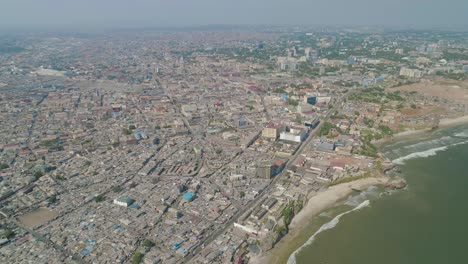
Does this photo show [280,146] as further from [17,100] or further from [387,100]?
[17,100]

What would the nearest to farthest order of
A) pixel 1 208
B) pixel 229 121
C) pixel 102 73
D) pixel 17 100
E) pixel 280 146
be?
pixel 1 208 → pixel 280 146 → pixel 229 121 → pixel 17 100 → pixel 102 73

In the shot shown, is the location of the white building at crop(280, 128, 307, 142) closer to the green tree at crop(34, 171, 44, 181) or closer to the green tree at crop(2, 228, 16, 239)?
the green tree at crop(34, 171, 44, 181)

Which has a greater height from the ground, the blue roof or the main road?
the blue roof

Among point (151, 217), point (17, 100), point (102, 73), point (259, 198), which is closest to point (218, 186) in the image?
point (259, 198)

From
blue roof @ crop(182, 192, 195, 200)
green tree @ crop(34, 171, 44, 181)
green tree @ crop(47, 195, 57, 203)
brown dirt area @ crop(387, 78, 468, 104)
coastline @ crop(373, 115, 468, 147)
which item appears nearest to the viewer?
blue roof @ crop(182, 192, 195, 200)

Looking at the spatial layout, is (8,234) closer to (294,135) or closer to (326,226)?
(326,226)

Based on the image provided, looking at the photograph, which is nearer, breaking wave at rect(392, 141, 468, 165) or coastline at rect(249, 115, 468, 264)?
coastline at rect(249, 115, 468, 264)

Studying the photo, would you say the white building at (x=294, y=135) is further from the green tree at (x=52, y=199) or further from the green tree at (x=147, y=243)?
the green tree at (x=52, y=199)

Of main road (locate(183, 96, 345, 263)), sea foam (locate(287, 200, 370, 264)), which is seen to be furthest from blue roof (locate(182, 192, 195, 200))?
sea foam (locate(287, 200, 370, 264))

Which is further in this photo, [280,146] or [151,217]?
[280,146]
